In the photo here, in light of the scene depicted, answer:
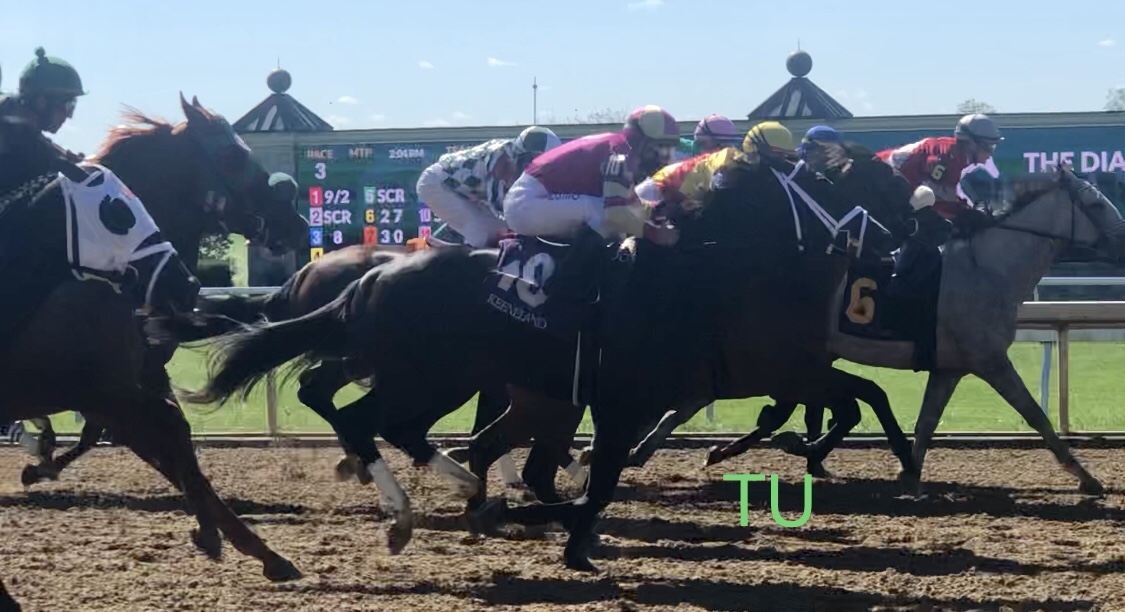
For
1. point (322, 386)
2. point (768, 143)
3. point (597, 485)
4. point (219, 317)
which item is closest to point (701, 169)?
point (768, 143)

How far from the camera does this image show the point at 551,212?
4652 mm

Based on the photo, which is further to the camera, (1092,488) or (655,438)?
(655,438)

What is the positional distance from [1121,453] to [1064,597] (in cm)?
369

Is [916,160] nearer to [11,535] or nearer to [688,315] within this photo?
[688,315]

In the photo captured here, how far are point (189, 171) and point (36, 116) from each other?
126 cm

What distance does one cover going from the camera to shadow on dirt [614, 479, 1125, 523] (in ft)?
18.7

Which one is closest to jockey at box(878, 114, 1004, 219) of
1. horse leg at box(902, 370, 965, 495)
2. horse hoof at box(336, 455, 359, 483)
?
horse leg at box(902, 370, 965, 495)

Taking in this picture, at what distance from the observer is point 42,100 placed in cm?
469

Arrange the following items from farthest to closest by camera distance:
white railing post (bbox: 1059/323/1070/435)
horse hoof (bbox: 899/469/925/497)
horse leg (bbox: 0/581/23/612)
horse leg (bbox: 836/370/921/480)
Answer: white railing post (bbox: 1059/323/1070/435)
horse hoof (bbox: 899/469/925/497)
horse leg (bbox: 836/370/921/480)
horse leg (bbox: 0/581/23/612)

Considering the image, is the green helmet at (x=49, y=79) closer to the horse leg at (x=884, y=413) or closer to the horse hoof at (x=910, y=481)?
the horse leg at (x=884, y=413)

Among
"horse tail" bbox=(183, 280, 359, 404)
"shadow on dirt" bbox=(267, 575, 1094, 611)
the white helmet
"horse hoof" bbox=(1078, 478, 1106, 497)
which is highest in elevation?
the white helmet

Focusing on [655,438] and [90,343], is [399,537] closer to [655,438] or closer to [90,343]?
[90,343]

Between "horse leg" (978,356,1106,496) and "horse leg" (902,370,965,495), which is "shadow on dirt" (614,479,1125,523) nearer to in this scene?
"horse leg" (978,356,1106,496)

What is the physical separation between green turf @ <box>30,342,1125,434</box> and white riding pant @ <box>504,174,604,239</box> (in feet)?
9.60
